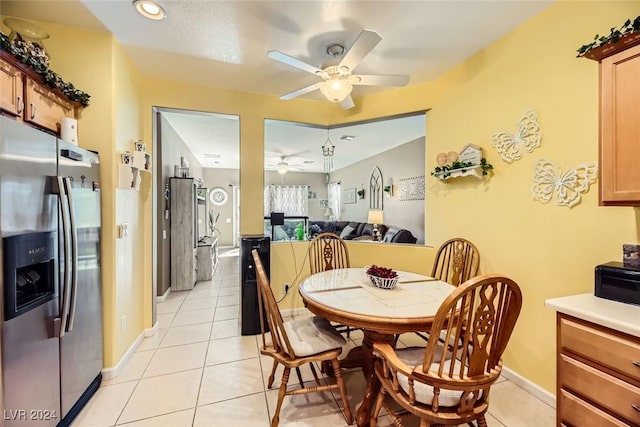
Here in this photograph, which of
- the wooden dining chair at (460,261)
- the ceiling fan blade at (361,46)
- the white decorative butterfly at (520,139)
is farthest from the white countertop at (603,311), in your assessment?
the ceiling fan blade at (361,46)

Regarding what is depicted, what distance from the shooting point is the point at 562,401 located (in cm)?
131

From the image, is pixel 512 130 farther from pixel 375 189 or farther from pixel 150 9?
pixel 375 189

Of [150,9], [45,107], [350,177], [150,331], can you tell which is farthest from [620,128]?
[350,177]

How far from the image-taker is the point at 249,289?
2912 millimetres

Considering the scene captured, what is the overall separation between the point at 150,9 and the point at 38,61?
74cm

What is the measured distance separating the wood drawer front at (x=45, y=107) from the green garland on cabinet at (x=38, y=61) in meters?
0.06

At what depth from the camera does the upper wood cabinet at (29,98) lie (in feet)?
4.55

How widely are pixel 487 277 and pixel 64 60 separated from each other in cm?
305

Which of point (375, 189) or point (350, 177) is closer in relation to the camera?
point (375, 189)

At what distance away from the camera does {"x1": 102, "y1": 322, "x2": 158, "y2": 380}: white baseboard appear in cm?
209

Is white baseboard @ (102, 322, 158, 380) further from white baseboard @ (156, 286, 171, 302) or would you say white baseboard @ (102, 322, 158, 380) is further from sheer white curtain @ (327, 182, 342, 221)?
sheer white curtain @ (327, 182, 342, 221)

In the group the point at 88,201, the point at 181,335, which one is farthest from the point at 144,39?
the point at 181,335

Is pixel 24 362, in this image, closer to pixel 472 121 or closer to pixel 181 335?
pixel 181 335

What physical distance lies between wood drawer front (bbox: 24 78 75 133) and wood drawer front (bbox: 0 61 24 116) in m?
0.06
